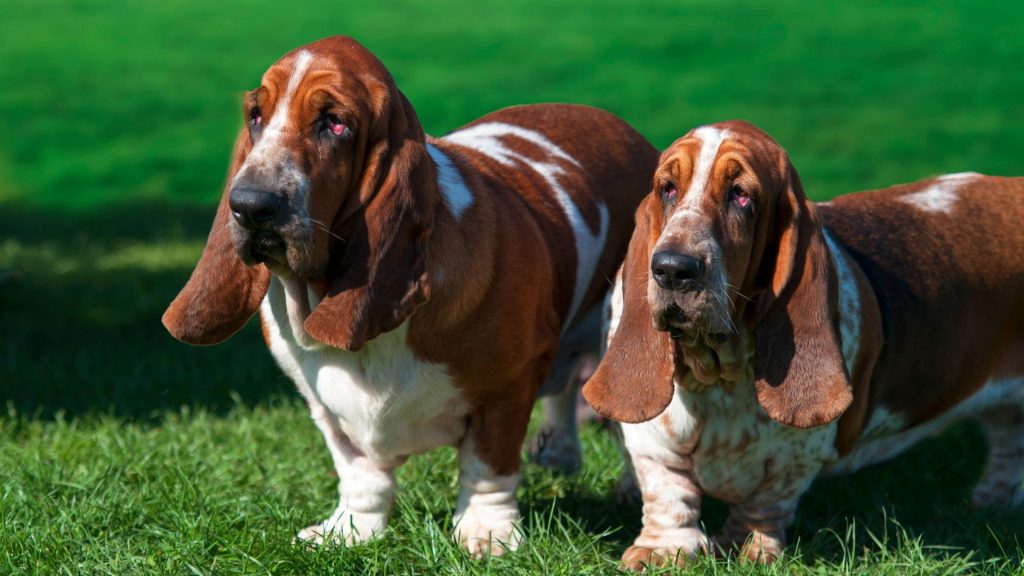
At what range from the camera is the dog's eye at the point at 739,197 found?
4.00 metres

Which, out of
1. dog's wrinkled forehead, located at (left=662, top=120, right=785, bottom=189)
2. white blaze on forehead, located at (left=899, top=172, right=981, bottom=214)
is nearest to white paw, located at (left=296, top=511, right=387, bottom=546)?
dog's wrinkled forehead, located at (left=662, top=120, right=785, bottom=189)

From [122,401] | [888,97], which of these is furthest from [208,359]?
[888,97]

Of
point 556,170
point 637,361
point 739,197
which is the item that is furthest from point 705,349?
point 556,170

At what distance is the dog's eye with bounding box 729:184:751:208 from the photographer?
13.1 ft

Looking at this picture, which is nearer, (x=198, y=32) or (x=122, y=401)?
(x=122, y=401)

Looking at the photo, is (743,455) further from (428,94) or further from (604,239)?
(428,94)

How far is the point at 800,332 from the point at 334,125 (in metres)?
1.52

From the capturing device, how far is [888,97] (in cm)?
1521

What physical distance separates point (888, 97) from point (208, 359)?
32.9 ft

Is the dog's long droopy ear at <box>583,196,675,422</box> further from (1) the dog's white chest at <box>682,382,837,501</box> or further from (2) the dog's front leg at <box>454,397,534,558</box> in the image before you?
(2) the dog's front leg at <box>454,397,534,558</box>

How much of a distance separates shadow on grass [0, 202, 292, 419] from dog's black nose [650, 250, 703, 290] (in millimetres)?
3447

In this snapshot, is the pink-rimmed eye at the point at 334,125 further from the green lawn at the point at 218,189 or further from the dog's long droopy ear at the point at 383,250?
the green lawn at the point at 218,189

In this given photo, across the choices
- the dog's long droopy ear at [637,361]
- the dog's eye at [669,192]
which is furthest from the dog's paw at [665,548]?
the dog's eye at [669,192]

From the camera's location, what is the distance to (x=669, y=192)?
4.11 meters
